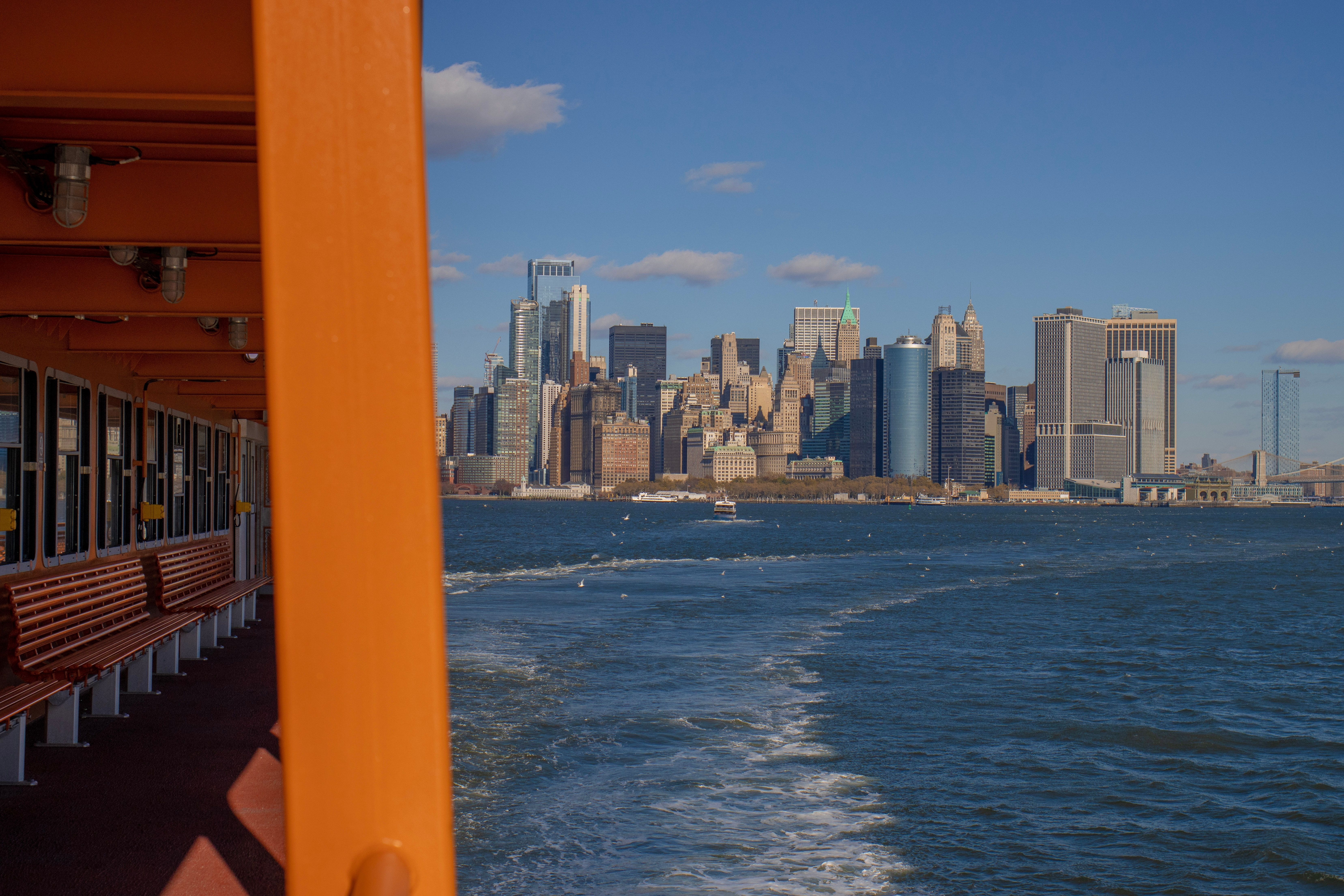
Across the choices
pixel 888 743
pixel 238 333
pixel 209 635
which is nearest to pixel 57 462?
pixel 238 333

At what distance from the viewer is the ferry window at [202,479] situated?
14406mm

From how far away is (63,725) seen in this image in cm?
686

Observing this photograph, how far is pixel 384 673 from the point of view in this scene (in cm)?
154

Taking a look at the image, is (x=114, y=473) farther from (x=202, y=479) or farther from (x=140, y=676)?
(x=202, y=479)

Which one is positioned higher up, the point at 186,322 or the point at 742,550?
the point at 186,322

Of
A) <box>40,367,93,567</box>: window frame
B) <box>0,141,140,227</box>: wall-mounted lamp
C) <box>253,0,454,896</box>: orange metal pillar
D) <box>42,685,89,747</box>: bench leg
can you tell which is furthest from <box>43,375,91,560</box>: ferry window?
<box>253,0,454,896</box>: orange metal pillar

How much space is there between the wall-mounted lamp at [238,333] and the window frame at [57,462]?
1483 mm

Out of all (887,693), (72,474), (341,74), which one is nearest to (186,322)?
(72,474)

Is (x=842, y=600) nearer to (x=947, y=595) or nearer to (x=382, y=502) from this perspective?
(x=947, y=595)

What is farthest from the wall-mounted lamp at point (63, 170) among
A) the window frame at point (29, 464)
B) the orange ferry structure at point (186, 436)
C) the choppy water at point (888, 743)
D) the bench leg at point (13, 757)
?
the choppy water at point (888, 743)

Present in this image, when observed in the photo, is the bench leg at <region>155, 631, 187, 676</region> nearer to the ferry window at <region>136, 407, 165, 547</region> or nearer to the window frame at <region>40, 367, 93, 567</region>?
the window frame at <region>40, 367, 93, 567</region>

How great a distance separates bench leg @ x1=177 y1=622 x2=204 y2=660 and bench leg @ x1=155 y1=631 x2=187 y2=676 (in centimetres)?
61

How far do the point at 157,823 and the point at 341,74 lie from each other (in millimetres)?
5079

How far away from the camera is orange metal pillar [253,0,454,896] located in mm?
1538
